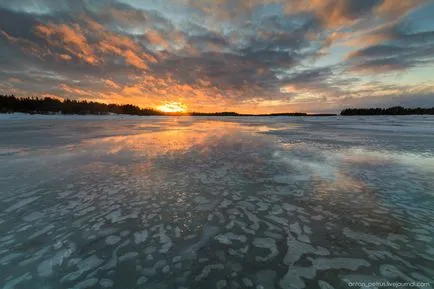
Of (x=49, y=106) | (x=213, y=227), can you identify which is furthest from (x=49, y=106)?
(x=213, y=227)

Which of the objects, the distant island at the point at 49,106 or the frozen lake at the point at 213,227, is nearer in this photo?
the frozen lake at the point at 213,227

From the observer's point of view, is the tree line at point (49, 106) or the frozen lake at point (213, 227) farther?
the tree line at point (49, 106)

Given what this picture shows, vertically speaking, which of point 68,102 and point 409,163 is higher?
point 68,102

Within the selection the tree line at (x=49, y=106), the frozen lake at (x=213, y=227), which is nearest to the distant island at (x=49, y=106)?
the tree line at (x=49, y=106)

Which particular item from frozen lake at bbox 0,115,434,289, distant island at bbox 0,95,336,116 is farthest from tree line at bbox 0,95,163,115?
frozen lake at bbox 0,115,434,289

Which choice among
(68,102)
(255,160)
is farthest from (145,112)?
(255,160)

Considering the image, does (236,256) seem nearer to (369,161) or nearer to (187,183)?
(187,183)

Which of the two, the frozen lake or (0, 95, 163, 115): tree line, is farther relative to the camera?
(0, 95, 163, 115): tree line

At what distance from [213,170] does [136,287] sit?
5.71 metres

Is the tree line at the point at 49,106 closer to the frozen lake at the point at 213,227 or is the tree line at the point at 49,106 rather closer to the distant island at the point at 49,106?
the distant island at the point at 49,106

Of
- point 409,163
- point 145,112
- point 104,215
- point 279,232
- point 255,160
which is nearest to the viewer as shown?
point 279,232

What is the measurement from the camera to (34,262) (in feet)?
11.0

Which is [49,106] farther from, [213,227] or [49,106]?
[213,227]

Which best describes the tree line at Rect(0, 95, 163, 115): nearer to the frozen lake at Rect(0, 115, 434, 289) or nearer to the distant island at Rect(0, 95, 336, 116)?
the distant island at Rect(0, 95, 336, 116)
